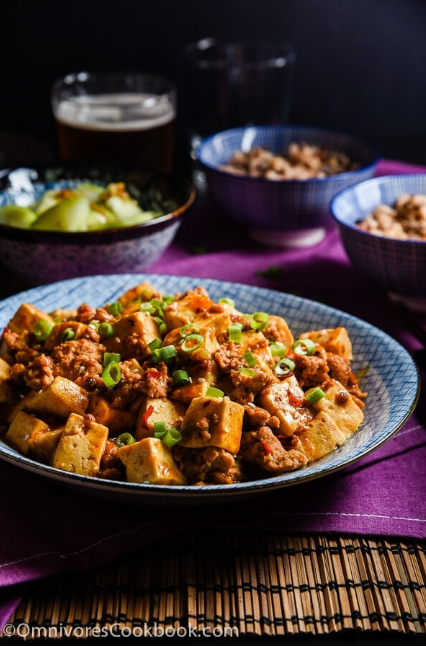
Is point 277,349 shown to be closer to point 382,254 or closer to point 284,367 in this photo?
point 284,367

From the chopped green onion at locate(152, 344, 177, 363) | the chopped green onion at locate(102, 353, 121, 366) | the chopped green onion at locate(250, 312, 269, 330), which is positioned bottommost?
the chopped green onion at locate(250, 312, 269, 330)

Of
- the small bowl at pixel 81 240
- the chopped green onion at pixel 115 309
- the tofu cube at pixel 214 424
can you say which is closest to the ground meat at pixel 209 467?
the tofu cube at pixel 214 424

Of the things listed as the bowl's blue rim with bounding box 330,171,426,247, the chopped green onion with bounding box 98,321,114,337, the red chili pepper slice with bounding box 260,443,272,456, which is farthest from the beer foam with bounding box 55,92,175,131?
the red chili pepper slice with bounding box 260,443,272,456

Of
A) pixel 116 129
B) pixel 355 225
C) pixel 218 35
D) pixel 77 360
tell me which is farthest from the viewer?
pixel 218 35

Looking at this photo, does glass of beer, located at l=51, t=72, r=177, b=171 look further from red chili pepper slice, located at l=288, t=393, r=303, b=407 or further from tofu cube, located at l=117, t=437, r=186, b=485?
tofu cube, located at l=117, t=437, r=186, b=485

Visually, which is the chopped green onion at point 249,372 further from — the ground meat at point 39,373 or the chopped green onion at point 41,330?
the chopped green onion at point 41,330

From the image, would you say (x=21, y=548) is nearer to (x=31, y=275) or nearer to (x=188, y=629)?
(x=188, y=629)

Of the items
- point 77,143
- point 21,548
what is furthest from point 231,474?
point 77,143

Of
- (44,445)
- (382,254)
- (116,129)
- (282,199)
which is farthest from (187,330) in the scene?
(116,129)
